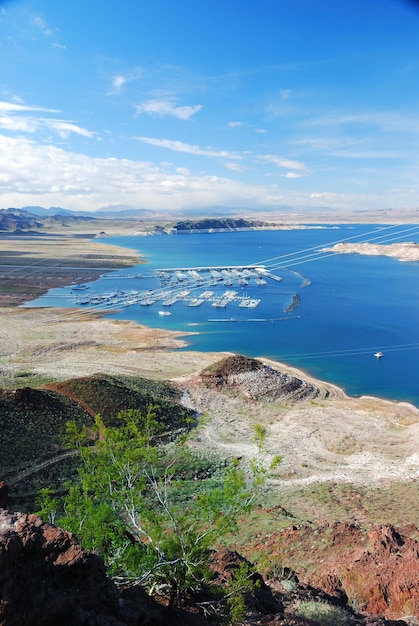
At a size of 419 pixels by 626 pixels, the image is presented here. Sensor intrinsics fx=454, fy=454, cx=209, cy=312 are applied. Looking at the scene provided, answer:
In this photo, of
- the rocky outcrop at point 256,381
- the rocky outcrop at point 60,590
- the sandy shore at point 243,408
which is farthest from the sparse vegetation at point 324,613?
the rocky outcrop at point 256,381

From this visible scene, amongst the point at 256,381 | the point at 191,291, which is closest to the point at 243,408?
the point at 256,381

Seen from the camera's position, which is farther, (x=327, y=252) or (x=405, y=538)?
(x=327, y=252)

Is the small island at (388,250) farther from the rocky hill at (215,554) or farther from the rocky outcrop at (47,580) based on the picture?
the rocky outcrop at (47,580)

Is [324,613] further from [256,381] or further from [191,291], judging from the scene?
[191,291]

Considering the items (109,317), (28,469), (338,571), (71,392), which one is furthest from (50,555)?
(109,317)

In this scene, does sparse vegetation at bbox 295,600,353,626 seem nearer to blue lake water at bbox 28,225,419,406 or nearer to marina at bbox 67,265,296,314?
blue lake water at bbox 28,225,419,406

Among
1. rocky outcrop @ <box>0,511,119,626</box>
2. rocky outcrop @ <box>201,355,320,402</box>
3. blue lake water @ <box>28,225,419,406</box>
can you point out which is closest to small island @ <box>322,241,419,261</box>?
blue lake water @ <box>28,225,419,406</box>

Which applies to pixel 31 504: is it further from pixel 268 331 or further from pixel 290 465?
pixel 268 331
